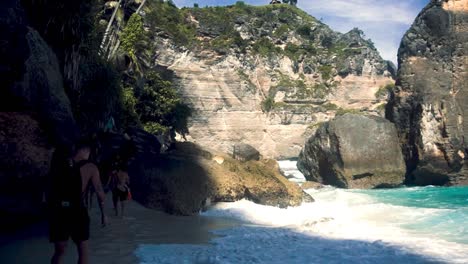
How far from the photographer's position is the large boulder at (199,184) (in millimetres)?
11242

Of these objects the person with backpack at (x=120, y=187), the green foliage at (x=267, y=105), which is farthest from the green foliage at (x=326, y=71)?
the person with backpack at (x=120, y=187)

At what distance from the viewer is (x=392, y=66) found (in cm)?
6097

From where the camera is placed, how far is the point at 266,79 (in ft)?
178

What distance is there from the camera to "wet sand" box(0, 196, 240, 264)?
5.66m

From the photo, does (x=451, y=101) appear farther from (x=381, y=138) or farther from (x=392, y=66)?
(x=392, y=66)

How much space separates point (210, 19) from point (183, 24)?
384cm

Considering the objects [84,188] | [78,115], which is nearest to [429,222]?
[84,188]

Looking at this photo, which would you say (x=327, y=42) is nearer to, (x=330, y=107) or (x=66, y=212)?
(x=330, y=107)

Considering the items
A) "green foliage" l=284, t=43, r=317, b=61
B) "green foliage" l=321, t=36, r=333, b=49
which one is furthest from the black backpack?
"green foliage" l=321, t=36, r=333, b=49

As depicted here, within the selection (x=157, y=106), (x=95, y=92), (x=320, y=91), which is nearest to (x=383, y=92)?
(x=320, y=91)

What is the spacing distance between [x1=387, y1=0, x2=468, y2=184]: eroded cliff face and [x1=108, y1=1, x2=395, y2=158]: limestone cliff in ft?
82.2

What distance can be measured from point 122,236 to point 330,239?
3951 millimetres

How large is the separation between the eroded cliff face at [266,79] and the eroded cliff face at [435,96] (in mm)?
25028

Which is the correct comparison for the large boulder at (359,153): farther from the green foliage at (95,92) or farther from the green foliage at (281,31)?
the green foliage at (281,31)
